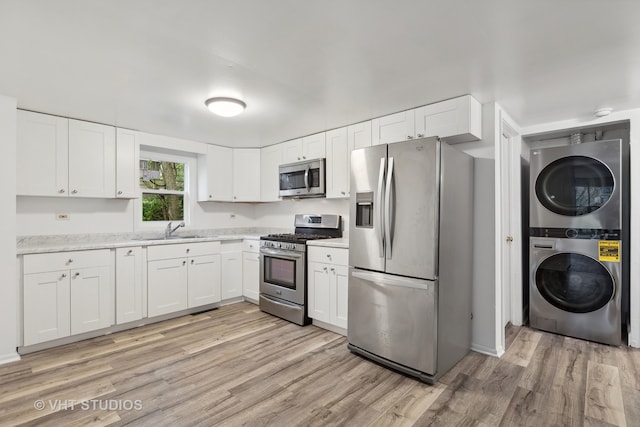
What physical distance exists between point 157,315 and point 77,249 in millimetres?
1093

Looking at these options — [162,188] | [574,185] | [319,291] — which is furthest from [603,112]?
[162,188]

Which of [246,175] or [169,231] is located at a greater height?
[246,175]

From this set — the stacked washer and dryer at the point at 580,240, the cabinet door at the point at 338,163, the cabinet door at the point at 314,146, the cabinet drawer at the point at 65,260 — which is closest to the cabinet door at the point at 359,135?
the cabinet door at the point at 338,163

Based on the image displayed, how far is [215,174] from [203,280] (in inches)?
58.6

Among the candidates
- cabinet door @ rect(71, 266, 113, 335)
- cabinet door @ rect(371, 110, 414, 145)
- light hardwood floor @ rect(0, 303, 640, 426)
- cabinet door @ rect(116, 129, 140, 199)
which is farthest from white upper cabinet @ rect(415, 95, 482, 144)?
cabinet door @ rect(71, 266, 113, 335)

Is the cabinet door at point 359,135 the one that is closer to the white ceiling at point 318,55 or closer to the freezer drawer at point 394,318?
the white ceiling at point 318,55

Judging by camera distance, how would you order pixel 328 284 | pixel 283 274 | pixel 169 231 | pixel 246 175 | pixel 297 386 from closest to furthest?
pixel 297 386 < pixel 328 284 < pixel 283 274 < pixel 169 231 < pixel 246 175

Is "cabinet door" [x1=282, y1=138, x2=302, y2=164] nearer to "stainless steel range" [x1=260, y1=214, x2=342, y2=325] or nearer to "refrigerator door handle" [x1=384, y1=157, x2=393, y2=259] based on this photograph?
"stainless steel range" [x1=260, y1=214, x2=342, y2=325]

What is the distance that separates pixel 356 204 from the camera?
112 inches

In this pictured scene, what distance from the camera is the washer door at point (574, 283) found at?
3.12 metres

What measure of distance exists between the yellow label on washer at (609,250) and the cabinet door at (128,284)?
182 inches

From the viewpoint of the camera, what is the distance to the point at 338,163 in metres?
3.77

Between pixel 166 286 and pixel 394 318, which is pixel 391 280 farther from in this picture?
pixel 166 286

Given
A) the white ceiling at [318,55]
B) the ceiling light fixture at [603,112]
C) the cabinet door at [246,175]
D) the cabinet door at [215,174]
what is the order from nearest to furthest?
the white ceiling at [318,55] → the ceiling light fixture at [603,112] → the cabinet door at [215,174] → the cabinet door at [246,175]
